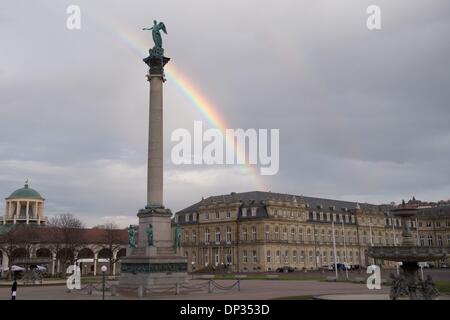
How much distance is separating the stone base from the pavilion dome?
11973cm

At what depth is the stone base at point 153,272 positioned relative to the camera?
44.6m

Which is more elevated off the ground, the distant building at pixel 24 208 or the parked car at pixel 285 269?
the distant building at pixel 24 208

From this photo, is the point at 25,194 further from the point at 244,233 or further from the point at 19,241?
the point at 244,233

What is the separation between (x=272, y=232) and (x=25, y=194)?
3300 inches

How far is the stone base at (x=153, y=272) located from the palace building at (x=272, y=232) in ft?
221

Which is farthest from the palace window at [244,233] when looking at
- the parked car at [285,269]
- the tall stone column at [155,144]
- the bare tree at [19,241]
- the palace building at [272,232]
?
the tall stone column at [155,144]

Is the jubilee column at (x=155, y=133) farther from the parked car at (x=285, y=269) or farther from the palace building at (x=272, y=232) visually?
the palace building at (x=272, y=232)

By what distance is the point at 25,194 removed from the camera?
155625 mm

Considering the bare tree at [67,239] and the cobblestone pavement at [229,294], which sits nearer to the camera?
the cobblestone pavement at [229,294]

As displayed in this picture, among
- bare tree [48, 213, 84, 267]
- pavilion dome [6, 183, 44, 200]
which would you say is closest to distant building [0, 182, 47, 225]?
pavilion dome [6, 183, 44, 200]

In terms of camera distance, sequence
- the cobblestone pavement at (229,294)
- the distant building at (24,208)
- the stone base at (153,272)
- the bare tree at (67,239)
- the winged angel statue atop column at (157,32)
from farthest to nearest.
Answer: the distant building at (24,208) < the bare tree at (67,239) < the winged angel statue atop column at (157,32) < the stone base at (153,272) < the cobblestone pavement at (229,294)

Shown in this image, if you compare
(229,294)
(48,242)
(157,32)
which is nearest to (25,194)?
(48,242)

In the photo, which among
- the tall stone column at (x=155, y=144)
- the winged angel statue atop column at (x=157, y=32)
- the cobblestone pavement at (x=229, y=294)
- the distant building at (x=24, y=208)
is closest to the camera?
the cobblestone pavement at (x=229, y=294)

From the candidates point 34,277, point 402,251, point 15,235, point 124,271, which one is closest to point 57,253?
point 15,235
